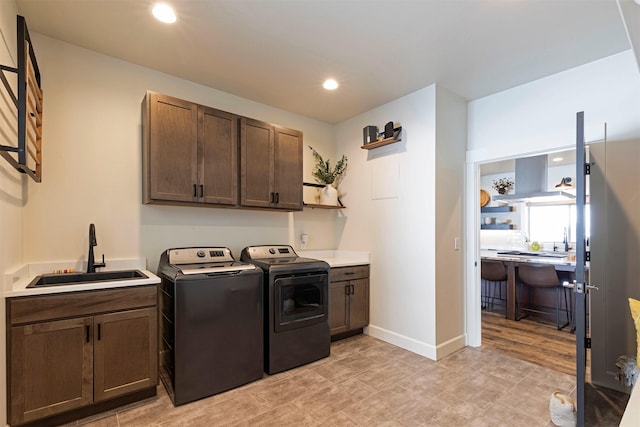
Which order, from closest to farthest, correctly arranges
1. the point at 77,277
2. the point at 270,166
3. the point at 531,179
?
the point at 77,277 < the point at 270,166 < the point at 531,179

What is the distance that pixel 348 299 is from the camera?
361 centimetres

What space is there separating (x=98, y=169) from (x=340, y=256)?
2794mm

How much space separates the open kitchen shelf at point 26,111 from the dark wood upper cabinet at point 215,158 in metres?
0.69

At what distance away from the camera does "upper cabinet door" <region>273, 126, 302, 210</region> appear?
132 inches

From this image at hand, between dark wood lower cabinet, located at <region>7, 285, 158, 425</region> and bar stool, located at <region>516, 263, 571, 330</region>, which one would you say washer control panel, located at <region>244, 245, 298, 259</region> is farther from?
bar stool, located at <region>516, 263, 571, 330</region>

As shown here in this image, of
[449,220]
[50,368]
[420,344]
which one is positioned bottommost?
[420,344]

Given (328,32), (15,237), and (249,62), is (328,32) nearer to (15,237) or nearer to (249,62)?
(249,62)

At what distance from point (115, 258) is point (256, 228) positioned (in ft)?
4.51

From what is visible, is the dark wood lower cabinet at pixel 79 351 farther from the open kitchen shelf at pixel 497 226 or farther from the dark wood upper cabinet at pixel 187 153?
the open kitchen shelf at pixel 497 226

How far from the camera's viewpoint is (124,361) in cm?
219

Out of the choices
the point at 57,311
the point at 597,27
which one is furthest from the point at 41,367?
the point at 597,27

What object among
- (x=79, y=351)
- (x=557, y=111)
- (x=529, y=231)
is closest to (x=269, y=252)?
(x=79, y=351)

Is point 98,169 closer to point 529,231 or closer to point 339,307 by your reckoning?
point 339,307

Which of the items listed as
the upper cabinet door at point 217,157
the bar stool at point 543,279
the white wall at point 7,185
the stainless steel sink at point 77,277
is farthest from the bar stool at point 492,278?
the white wall at point 7,185
